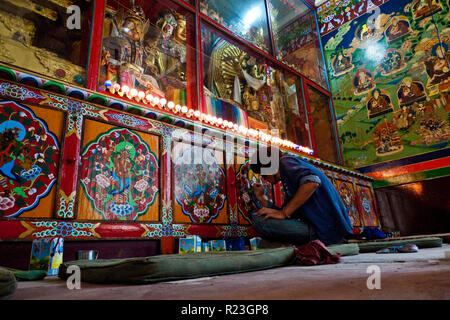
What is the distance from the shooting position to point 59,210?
2.34m

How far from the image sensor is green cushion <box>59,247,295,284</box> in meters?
1.05

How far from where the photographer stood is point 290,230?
2504 mm

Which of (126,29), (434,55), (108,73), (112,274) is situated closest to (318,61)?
(434,55)

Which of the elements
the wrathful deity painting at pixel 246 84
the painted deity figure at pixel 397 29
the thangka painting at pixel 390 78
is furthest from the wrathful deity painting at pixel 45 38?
the painted deity figure at pixel 397 29

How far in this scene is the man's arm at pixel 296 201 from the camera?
246cm

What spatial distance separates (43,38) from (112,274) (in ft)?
13.3

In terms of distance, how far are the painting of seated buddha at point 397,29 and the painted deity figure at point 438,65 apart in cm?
92

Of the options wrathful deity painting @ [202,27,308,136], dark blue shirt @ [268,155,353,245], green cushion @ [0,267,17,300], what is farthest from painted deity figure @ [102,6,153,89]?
green cushion @ [0,267,17,300]

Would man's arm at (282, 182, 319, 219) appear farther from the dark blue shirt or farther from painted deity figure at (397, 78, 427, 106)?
painted deity figure at (397, 78, 427, 106)

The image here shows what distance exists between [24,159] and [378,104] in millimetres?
7945

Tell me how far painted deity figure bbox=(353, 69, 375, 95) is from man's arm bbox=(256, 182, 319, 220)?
264 inches

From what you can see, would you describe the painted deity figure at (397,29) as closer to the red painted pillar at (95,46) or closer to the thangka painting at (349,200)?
the thangka painting at (349,200)

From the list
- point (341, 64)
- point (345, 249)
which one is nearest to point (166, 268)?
point (345, 249)
